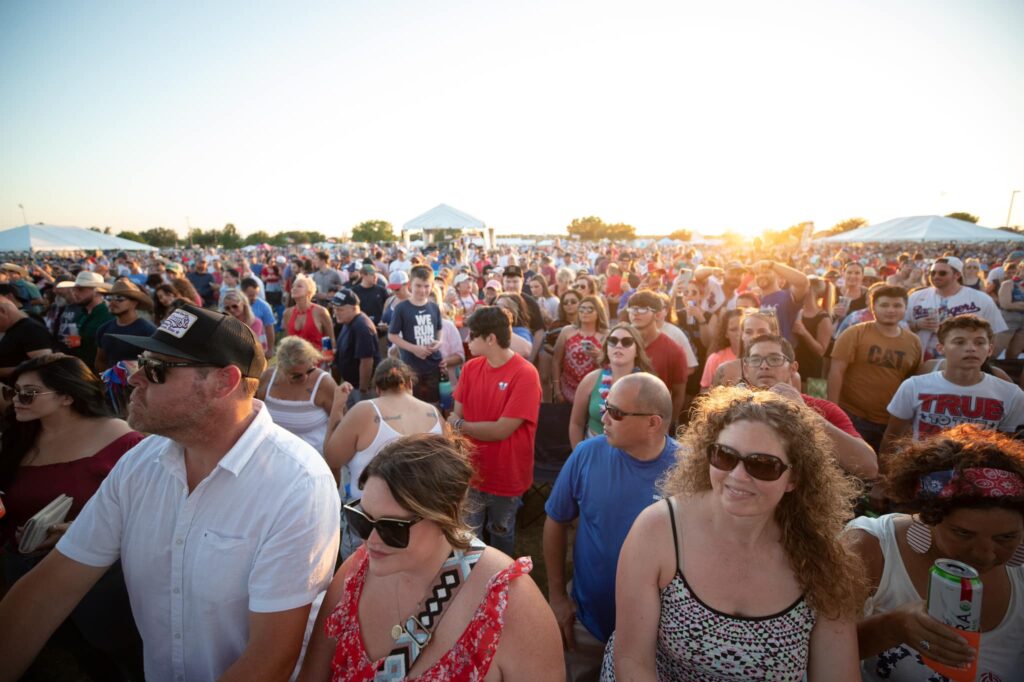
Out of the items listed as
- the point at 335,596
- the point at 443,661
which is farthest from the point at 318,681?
the point at 443,661

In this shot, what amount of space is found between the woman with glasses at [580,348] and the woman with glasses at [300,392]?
236 centimetres

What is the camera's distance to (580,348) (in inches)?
192

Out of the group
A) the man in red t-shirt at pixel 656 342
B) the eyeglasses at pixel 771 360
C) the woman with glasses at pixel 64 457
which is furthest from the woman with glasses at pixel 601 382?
the woman with glasses at pixel 64 457

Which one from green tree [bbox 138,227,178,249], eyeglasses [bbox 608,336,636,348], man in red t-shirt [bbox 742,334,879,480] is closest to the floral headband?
man in red t-shirt [bbox 742,334,879,480]

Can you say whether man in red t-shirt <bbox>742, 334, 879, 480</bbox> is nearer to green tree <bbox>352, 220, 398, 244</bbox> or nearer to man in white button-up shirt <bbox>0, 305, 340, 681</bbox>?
man in white button-up shirt <bbox>0, 305, 340, 681</bbox>

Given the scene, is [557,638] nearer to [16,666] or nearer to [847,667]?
[847,667]

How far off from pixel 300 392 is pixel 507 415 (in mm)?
1556

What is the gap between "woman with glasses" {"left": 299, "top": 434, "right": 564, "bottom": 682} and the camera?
4.51ft

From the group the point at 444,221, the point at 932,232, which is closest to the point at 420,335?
the point at 444,221

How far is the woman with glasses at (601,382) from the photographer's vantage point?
352 cm

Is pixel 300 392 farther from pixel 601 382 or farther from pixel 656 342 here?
pixel 656 342

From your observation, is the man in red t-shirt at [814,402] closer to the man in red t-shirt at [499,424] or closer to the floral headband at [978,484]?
the floral headband at [978,484]

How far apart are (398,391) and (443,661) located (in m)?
1.87

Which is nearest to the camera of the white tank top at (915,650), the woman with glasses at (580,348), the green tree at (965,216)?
the white tank top at (915,650)
